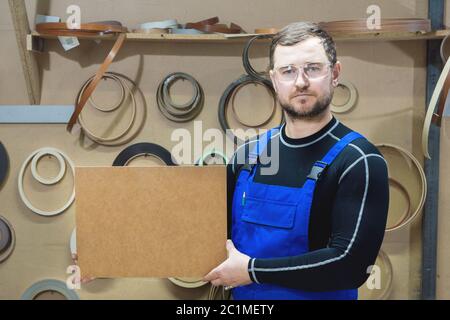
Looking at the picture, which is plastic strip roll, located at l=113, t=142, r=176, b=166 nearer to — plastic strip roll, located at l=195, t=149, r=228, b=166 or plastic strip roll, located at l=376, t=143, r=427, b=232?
plastic strip roll, located at l=195, t=149, r=228, b=166

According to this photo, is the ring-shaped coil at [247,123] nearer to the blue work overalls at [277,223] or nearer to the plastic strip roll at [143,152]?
the plastic strip roll at [143,152]

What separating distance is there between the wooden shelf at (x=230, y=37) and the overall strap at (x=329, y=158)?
2.86ft

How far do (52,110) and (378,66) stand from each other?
156 cm

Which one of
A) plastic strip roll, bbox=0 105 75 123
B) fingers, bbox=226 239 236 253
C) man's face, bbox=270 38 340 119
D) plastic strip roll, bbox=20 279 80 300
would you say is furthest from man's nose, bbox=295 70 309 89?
plastic strip roll, bbox=20 279 80 300

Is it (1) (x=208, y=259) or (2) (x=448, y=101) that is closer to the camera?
(1) (x=208, y=259)

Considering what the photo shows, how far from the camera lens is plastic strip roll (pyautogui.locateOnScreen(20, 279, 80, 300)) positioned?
2.09 m

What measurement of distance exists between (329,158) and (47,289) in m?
1.58

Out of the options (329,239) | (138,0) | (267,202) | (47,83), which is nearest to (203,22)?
(138,0)

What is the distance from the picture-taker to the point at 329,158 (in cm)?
116

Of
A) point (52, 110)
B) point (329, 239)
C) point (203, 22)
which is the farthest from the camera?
point (52, 110)

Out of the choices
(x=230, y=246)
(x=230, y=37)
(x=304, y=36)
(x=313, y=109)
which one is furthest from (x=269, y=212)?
(x=230, y=37)

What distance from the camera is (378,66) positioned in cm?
211

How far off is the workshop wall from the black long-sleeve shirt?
3.35 feet

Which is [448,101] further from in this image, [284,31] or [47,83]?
[47,83]
